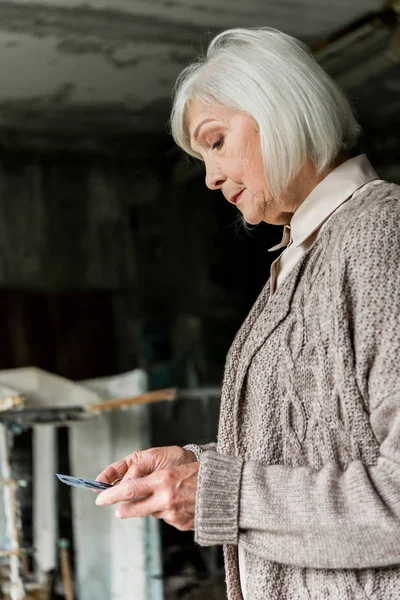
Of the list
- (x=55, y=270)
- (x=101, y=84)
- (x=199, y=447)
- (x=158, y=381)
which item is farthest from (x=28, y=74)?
(x=199, y=447)

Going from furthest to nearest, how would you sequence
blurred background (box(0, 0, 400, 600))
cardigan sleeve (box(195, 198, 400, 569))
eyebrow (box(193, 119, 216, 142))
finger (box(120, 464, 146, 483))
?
blurred background (box(0, 0, 400, 600))
eyebrow (box(193, 119, 216, 142))
finger (box(120, 464, 146, 483))
cardigan sleeve (box(195, 198, 400, 569))

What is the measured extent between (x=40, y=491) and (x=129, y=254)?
1306 millimetres

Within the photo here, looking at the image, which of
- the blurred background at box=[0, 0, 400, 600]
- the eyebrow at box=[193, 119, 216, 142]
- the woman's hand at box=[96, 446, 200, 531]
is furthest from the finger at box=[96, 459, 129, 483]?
the blurred background at box=[0, 0, 400, 600]

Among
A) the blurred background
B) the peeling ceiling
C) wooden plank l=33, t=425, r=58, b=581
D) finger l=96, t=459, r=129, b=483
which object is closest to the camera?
finger l=96, t=459, r=129, b=483

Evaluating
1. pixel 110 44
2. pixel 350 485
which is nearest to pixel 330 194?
pixel 350 485

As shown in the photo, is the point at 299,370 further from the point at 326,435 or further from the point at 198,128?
the point at 198,128

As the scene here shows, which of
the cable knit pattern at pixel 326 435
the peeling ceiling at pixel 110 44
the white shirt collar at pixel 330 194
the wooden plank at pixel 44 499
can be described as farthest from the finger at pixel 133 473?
the wooden plank at pixel 44 499

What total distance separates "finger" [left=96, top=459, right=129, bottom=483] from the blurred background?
2.54 m

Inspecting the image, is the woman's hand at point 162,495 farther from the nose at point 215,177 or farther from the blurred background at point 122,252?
the blurred background at point 122,252

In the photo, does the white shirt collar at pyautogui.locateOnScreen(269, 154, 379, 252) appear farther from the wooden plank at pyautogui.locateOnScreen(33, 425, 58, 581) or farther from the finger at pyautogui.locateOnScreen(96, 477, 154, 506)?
the wooden plank at pyautogui.locateOnScreen(33, 425, 58, 581)

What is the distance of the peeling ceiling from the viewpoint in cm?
317

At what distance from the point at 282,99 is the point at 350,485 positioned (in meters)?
0.55

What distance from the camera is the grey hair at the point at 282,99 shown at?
1.13 meters

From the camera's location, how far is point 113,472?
1166 mm
